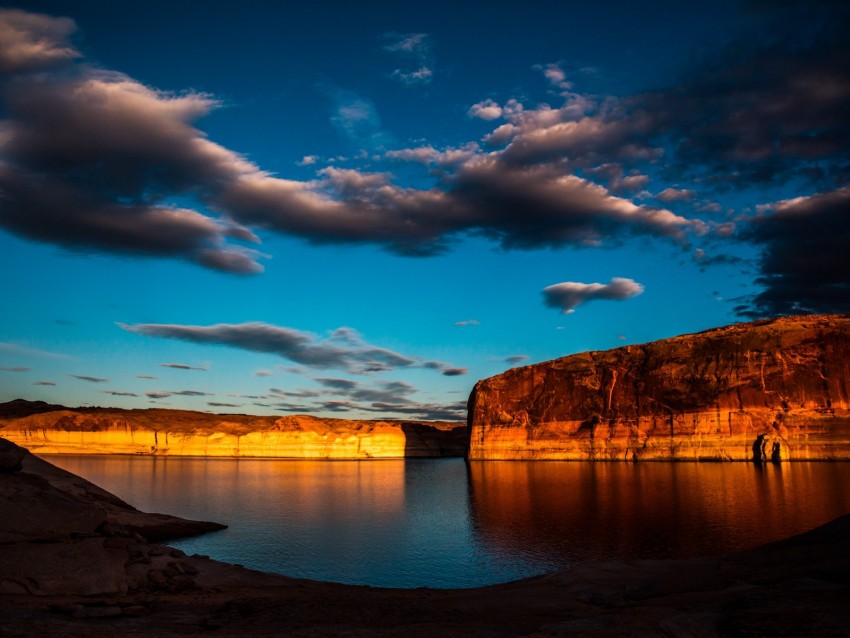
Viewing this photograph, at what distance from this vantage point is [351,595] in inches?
658

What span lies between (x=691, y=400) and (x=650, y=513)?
6573 cm

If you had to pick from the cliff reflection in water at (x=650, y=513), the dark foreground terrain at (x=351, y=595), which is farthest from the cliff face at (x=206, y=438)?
the dark foreground terrain at (x=351, y=595)

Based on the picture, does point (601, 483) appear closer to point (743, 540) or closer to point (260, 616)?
point (743, 540)

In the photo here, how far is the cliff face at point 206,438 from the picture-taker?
455ft

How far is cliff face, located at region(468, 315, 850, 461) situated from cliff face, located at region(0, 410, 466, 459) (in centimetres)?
3567

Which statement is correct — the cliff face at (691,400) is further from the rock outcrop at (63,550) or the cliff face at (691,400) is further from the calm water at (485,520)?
the rock outcrop at (63,550)

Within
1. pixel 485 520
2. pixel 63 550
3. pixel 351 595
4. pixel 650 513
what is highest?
pixel 63 550

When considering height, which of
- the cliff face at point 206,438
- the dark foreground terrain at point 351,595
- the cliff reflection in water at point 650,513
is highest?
the dark foreground terrain at point 351,595

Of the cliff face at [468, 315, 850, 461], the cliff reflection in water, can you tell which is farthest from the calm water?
the cliff face at [468, 315, 850, 461]

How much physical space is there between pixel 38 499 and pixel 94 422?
160182 mm

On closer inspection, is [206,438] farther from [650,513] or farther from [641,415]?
[650,513]

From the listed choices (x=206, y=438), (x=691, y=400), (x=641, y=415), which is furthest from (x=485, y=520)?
(x=206, y=438)

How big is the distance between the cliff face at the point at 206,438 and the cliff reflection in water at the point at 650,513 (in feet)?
283

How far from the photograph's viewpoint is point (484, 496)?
167 ft
